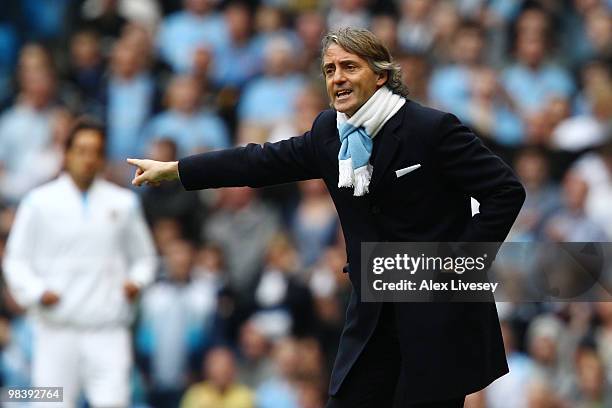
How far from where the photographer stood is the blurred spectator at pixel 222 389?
10828mm

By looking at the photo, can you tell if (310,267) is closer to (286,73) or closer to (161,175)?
(286,73)

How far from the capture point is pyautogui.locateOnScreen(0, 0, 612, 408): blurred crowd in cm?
1077

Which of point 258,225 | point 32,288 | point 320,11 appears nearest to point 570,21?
point 320,11

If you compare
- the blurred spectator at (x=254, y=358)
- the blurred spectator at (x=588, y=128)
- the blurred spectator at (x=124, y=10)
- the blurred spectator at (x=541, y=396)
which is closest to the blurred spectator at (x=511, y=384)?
the blurred spectator at (x=541, y=396)

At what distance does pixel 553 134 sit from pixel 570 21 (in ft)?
4.94

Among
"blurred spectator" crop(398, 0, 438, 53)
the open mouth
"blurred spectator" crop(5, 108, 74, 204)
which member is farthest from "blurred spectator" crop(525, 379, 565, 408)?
"blurred spectator" crop(5, 108, 74, 204)

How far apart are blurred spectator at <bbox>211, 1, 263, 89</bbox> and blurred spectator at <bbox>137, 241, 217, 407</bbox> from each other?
2.43 m

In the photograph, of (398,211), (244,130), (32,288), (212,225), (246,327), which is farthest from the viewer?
(244,130)

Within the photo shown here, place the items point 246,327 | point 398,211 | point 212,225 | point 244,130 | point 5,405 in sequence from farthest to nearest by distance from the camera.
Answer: point 244,130, point 212,225, point 246,327, point 5,405, point 398,211

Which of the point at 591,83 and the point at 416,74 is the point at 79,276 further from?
the point at 591,83

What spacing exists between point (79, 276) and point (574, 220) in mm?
3994

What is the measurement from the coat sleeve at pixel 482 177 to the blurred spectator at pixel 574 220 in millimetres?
5085

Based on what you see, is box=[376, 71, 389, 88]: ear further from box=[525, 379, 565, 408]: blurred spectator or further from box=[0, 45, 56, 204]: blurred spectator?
box=[0, 45, 56, 204]: blurred spectator

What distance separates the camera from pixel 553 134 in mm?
11758
